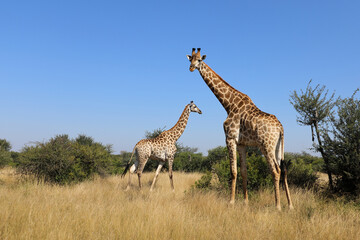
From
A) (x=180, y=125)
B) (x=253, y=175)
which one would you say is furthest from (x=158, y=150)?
(x=253, y=175)

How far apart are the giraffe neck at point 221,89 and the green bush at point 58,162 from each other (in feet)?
24.2

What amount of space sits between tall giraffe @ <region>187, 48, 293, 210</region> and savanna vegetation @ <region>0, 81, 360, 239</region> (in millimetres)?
1027

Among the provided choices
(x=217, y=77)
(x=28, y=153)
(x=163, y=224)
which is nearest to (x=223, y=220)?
(x=163, y=224)

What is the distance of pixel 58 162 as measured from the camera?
454 inches

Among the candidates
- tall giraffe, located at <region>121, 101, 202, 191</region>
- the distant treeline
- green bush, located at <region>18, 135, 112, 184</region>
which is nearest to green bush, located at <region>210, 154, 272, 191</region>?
the distant treeline

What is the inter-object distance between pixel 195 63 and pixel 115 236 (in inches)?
205

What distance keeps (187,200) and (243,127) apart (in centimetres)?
260

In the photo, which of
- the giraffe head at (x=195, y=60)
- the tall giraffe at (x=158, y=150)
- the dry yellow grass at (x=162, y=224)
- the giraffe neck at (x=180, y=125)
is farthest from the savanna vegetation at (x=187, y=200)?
the giraffe head at (x=195, y=60)

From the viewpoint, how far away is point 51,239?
413 centimetres

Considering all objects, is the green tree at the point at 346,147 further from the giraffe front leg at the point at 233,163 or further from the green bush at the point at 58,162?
the green bush at the point at 58,162

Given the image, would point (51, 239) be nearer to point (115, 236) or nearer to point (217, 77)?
point (115, 236)

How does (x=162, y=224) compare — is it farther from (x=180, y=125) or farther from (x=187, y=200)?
(x=180, y=125)

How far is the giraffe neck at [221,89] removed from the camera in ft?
25.3

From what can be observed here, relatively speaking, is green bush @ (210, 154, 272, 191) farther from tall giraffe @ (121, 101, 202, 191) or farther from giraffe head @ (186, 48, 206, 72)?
giraffe head @ (186, 48, 206, 72)
